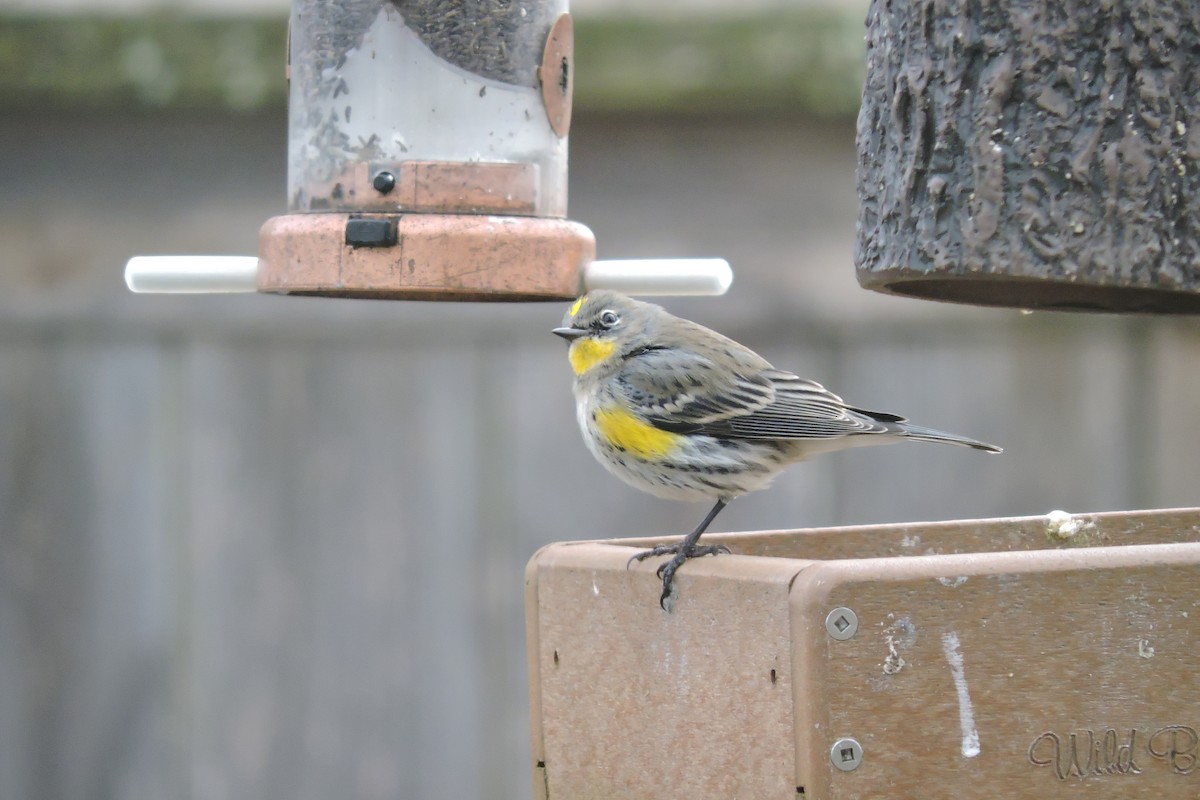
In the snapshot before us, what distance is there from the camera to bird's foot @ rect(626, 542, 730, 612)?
3480mm

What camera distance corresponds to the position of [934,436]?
4477mm

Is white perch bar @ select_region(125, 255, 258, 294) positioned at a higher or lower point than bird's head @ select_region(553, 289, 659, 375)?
higher

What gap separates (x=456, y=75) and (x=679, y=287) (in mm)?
1144

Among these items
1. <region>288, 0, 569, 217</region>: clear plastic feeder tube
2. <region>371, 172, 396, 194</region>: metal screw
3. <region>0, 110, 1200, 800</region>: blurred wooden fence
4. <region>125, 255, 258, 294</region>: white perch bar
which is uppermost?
<region>288, 0, 569, 217</region>: clear plastic feeder tube

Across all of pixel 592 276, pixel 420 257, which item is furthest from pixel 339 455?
pixel 592 276

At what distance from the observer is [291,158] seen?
189 inches

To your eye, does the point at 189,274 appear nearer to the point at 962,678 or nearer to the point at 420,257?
the point at 420,257

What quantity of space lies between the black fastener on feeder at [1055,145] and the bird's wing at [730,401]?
1.32 m

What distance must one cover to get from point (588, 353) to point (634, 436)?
0.49m

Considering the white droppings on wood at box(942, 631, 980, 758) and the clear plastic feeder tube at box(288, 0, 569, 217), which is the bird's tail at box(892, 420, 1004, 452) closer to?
the clear plastic feeder tube at box(288, 0, 569, 217)

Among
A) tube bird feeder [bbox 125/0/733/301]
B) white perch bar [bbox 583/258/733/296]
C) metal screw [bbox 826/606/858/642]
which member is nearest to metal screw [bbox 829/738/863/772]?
metal screw [bbox 826/606/858/642]

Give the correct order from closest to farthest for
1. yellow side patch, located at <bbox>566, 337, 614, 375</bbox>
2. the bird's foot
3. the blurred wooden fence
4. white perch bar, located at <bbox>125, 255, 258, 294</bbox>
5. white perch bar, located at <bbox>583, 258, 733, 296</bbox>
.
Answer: the bird's foot < white perch bar, located at <bbox>583, 258, 733, 296</bbox> < white perch bar, located at <bbox>125, 255, 258, 294</bbox> < yellow side patch, located at <bbox>566, 337, 614, 375</bbox> < the blurred wooden fence

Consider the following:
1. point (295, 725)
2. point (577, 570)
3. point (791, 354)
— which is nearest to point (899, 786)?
point (577, 570)

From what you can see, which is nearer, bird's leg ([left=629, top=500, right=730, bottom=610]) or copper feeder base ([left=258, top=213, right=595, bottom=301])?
bird's leg ([left=629, top=500, right=730, bottom=610])
